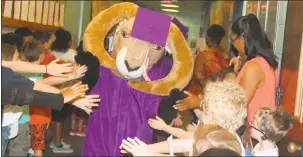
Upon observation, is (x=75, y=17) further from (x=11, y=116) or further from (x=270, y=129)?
(x=270, y=129)

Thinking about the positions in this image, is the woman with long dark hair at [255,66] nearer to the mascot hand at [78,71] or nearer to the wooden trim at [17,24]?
the mascot hand at [78,71]

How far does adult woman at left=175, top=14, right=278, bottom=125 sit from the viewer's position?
2.72m

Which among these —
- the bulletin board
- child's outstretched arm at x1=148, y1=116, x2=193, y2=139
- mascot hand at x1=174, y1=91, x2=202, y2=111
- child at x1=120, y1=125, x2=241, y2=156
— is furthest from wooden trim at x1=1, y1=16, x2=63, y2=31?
child at x1=120, y1=125, x2=241, y2=156

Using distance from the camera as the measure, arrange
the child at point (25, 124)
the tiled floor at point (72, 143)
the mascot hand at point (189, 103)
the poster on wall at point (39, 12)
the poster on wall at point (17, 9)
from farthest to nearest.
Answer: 1. the poster on wall at point (39, 12)
2. the poster on wall at point (17, 9)
3. the tiled floor at point (72, 143)
4. the child at point (25, 124)
5. the mascot hand at point (189, 103)

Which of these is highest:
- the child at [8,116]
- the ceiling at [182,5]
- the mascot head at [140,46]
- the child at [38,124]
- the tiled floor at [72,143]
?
the ceiling at [182,5]

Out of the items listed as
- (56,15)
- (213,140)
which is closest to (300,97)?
(213,140)

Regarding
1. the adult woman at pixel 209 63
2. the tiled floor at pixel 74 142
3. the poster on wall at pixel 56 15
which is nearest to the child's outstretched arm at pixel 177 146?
the adult woman at pixel 209 63

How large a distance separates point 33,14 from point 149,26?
3503 mm

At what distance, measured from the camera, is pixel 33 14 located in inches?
237

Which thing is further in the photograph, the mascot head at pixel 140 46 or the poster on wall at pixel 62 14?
the poster on wall at pixel 62 14

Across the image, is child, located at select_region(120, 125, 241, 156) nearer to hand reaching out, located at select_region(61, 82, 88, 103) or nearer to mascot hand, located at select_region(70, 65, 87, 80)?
hand reaching out, located at select_region(61, 82, 88, 103)

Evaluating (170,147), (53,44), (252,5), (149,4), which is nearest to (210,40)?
(252,5)

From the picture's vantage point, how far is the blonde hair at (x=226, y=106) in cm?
187

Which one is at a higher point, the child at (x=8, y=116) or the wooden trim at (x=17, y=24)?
the wooden trim at (x=17, y=24)
